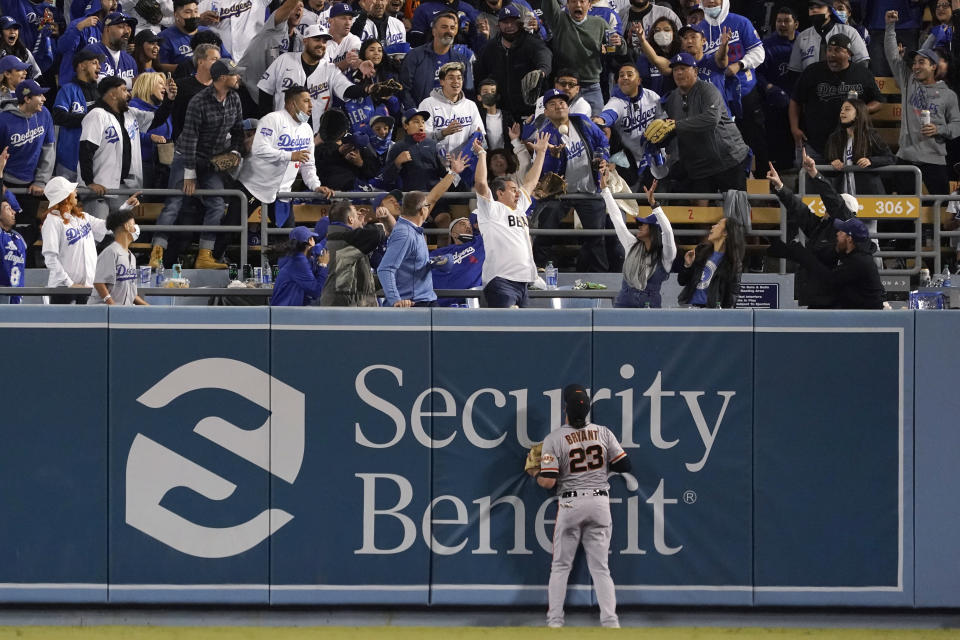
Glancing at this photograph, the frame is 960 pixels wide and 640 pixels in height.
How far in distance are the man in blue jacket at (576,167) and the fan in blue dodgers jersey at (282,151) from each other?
7.91 ft

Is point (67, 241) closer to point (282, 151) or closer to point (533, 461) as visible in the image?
point (282, 151)

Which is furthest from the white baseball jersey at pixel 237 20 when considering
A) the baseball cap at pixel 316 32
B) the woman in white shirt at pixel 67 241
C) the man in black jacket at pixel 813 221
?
the man in black jacket at pixel 813 221

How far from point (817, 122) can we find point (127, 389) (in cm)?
959

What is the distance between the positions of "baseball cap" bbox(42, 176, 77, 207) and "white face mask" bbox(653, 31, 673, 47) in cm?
737

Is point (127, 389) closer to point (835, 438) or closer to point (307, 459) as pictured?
point (307, 459)

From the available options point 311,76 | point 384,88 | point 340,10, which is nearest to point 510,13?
point 384,88

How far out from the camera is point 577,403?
9.73m

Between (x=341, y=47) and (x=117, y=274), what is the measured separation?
524cm

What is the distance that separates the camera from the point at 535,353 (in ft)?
33.5

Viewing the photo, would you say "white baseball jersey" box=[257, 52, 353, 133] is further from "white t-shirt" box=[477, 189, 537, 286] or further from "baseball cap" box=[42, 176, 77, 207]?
"white t-shirt" box=[477, 189, 537, 286]

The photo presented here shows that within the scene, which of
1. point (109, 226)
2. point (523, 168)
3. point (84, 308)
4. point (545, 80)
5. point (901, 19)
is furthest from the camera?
point (901, 19)

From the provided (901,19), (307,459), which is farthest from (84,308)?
(901,19)

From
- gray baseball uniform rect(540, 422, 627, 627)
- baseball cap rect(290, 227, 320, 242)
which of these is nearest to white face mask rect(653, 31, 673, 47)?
baseball cap rect(290, 227, 320, 242)

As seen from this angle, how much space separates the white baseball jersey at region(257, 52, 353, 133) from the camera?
15.7 metres
